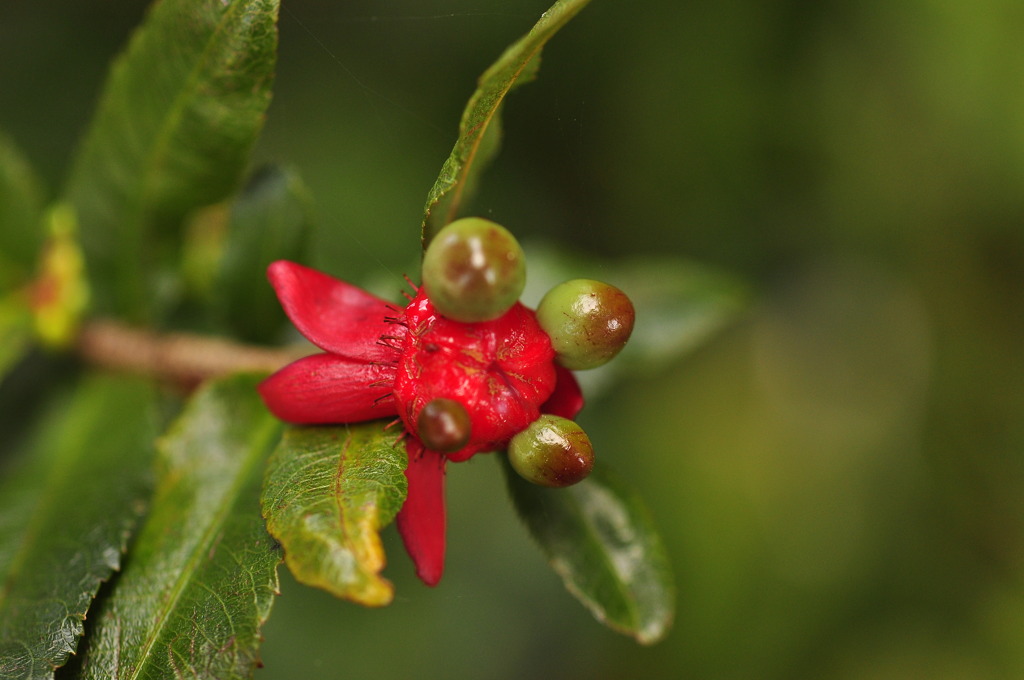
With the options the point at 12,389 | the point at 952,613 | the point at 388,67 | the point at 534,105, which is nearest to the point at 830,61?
the point at 534,105

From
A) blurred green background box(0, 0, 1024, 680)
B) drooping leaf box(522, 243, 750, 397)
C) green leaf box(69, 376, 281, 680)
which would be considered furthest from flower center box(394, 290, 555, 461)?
blurred green background box(0, 0, 1024, 680)

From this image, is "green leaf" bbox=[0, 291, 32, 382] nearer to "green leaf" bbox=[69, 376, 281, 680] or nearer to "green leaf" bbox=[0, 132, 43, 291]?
"green leaf" bbox=[0, 132, 43, 291]

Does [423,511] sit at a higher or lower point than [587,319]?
lower

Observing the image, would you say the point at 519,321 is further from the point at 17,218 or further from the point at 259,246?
the point at 17,218

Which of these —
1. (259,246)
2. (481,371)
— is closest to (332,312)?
(481,371)

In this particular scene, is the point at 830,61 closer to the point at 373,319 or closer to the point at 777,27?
the point at 777,27

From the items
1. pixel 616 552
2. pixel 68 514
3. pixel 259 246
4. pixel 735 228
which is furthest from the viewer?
pixel 735 228
